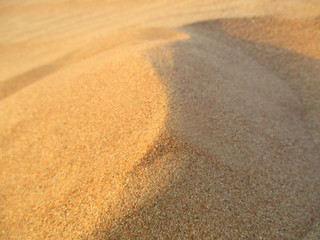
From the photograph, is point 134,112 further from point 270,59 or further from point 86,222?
point 270,59

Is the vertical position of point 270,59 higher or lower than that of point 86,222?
lower

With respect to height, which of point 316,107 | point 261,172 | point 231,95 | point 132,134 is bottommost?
point 316,107

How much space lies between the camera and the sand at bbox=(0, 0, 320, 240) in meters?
1.00

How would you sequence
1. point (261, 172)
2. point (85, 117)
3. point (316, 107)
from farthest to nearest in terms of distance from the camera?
point (316, 107)
point (85, 117)
point (261, 172)

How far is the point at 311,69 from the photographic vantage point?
195 centimetres

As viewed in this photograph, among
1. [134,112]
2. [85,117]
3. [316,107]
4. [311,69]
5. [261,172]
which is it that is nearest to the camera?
[261,172]

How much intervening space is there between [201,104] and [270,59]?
3.44 feet

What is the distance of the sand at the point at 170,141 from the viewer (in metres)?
1.00

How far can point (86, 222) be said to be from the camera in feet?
3.23

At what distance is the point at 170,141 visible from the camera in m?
1.13

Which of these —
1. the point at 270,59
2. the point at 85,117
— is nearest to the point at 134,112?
the point at 85,117

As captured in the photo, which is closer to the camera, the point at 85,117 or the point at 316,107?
the point at 85,117

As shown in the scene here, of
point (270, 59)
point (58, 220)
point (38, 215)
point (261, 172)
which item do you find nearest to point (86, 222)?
point (58, 220)

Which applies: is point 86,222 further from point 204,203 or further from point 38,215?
point 204,203
